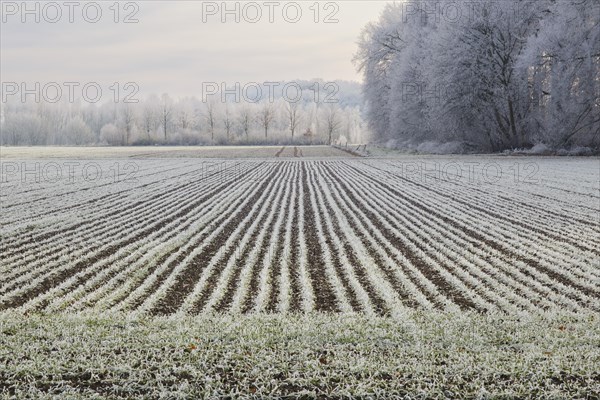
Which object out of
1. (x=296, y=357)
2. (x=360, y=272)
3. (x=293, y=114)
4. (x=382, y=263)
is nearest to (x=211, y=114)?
(x=293, y=114)

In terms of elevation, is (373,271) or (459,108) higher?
(459,108)

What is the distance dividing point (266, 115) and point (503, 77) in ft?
290

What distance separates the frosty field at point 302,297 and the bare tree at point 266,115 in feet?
361

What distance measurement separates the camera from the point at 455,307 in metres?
8.38

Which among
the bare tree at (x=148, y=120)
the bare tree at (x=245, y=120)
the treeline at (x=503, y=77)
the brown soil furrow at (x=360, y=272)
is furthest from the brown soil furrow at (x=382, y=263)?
→ the bare tree at (x=148, y=120)

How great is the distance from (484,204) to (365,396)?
1644cm

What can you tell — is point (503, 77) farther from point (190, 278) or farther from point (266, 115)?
point (266, 115)

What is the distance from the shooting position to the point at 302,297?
29.3ft

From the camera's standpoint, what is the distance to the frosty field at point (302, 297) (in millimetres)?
5207

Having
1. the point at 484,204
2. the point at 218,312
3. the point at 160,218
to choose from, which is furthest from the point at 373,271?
the point at 484,204

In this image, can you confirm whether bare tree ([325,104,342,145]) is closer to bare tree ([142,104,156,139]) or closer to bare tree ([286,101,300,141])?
bare tree ([286,101,300,141])

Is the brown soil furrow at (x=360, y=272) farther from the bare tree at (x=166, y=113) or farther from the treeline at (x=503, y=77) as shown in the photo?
the bare tree at (x=166, y=113)

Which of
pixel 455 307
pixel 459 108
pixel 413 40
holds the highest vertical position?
pixel 413 40

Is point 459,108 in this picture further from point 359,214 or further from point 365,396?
point 365,396
